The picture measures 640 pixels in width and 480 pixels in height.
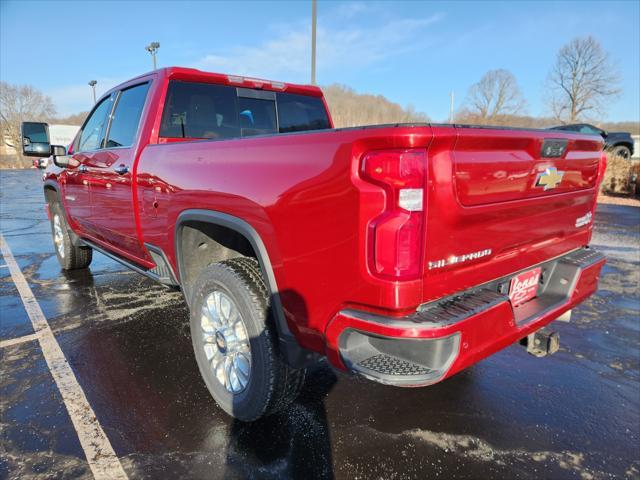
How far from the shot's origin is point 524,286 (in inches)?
92.9

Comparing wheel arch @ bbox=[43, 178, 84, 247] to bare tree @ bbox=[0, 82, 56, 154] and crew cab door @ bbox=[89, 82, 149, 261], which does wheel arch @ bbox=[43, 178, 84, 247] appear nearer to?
crew cab door @ bbox=[89, 82, 149, 261]

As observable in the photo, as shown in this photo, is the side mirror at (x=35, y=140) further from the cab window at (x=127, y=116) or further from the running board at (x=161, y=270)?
the running board at (x=161, y=270)

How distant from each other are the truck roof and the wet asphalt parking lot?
2187 mm

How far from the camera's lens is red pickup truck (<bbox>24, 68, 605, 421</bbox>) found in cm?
165

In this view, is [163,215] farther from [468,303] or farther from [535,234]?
[535,234]

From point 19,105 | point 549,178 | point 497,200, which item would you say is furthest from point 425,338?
point 19,105

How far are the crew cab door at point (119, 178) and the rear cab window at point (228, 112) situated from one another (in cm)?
31

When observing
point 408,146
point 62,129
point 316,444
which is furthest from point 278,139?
point 62,129

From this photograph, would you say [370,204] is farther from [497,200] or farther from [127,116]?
[127,116]

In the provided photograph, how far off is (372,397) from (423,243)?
5.14 ft

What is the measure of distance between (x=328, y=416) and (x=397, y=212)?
5.16ft

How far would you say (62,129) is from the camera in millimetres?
48531

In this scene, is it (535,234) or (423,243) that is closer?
(423,243)

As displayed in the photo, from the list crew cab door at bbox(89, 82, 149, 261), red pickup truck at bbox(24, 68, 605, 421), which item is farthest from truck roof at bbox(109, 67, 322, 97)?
crew cab door at bbox(89, 82, 149, 261)
